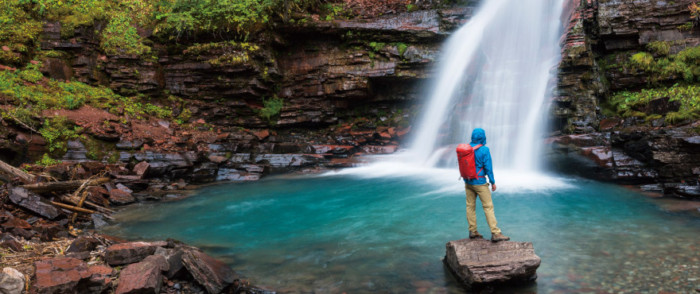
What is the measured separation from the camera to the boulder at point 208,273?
14.4 ft

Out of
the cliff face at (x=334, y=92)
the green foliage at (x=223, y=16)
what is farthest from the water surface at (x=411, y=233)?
the green foliage at (x=223, y=16)

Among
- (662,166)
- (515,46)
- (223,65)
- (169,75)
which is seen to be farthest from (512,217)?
(169,75)

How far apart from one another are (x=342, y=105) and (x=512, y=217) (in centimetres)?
1218

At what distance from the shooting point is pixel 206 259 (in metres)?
4.92

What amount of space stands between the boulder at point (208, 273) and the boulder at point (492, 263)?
307 cm

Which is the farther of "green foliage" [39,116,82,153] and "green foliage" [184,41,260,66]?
"green foliage" [184,41,260,66]

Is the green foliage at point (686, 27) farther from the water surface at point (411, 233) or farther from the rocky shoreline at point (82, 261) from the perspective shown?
the rocky shoreline at point (82, 261)

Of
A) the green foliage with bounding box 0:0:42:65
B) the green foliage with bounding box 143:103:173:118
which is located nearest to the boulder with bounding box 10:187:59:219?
the green foliage with bounding box 143:103:173:118

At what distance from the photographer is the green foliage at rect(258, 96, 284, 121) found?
59.3ft

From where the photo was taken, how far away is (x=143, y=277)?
4.02 meters

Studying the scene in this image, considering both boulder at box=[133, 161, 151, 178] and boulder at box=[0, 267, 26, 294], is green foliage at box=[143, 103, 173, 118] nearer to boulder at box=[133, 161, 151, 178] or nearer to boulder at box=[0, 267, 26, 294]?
boulder at box=[133, 161, 151, 178]

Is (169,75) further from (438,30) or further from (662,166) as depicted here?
(662,166)

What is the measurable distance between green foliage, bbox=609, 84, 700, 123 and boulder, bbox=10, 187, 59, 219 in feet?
53.8

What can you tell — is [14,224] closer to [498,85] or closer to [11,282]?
[11,282]
